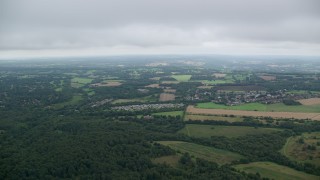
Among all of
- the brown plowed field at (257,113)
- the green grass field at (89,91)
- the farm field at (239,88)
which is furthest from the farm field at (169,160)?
the farm field at (239,88)

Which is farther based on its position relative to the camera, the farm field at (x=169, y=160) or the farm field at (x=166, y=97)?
the farm field at (x=166, y=97)

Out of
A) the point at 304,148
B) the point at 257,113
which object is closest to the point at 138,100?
the point at 257,113

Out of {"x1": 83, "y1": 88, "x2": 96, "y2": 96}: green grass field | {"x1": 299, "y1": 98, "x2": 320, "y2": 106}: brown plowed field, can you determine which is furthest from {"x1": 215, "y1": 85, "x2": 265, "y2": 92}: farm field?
{"x1": 83, "y1": 88, "x2": 96, "y2": 96}: green grass field

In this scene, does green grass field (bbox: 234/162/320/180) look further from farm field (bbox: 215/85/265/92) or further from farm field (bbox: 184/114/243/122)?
farm field (bbox: 215/85/265/92)

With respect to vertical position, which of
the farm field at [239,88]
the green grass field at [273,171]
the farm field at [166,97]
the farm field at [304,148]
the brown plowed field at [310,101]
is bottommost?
the green grass field at [273,171]

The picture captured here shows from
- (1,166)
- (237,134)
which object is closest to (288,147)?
(237,134)

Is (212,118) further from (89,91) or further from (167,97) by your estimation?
(89,91)

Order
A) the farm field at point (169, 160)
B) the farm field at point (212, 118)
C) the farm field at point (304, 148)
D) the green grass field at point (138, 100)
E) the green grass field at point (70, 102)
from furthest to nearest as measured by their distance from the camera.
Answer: the green grass field at point (138, 100) < the green grass field at point (70, 102) < the farm field at point (212, 118) < the farm field at point (304, 148) < the farm field at point (169, 160)

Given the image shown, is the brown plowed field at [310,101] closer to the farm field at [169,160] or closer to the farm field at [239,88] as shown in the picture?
the farm field at [239,88]
